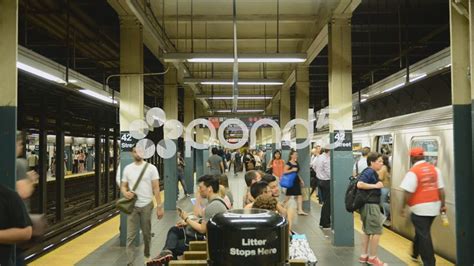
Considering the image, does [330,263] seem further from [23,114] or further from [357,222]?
[23,114]

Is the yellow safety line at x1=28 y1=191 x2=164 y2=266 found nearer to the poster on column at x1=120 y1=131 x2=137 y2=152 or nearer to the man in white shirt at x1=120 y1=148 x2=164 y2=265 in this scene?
the man in white shirt at x1=120 y1=148 x2=164 y2=265

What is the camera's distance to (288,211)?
4527mm

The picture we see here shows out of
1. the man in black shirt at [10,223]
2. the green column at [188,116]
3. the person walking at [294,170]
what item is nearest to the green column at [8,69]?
the man in black shirt at [10,223]

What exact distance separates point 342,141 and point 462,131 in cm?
254

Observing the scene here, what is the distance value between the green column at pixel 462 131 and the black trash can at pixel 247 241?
108 inches

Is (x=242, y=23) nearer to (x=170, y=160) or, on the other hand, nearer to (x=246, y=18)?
(x=246, y=18)

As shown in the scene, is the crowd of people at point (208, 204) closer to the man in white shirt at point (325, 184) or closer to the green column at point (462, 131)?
the green column at point (462, 131)

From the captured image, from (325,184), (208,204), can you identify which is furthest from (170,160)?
(208,204)

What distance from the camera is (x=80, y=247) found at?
22.5 ft

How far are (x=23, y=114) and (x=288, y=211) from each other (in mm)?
6516

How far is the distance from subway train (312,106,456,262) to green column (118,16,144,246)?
436cm

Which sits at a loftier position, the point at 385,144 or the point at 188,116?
the point at 188,116

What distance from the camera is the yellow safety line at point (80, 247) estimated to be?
19.7 ft

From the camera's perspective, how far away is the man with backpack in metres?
3.97
